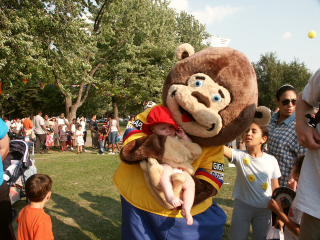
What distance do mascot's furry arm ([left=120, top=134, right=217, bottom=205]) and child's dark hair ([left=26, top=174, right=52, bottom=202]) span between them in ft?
3.76

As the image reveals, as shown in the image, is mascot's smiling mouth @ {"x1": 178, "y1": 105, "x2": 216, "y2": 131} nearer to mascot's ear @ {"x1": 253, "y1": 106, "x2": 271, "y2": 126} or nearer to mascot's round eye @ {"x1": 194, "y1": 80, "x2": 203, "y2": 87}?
mascot's round eye @ {"x1": 194, "y1": 80, "x2": 203, "y2": 87}

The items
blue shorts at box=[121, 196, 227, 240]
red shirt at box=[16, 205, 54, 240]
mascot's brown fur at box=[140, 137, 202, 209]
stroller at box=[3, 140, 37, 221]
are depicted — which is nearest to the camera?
mascot's brown fur at box=[140, 137, 202, 209]

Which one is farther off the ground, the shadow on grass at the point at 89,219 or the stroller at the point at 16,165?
the stroller at the point at 16,165

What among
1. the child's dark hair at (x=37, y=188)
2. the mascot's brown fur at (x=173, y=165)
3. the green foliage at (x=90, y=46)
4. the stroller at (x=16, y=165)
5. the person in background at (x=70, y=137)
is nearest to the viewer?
the mascot's brown fur at (x=173, y=165)

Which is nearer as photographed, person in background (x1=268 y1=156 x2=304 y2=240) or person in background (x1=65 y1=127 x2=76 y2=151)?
person in background (x1=268 y1=156 x2=304 y2=240)

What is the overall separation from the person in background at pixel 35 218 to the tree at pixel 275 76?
109ft

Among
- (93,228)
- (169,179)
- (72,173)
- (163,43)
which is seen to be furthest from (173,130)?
(163,43)

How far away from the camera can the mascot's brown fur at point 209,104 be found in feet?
5.98

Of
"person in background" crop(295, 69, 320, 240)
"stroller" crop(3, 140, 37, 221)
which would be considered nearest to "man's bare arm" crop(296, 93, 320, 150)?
"person in background" crop(295, 69, 320, 240)

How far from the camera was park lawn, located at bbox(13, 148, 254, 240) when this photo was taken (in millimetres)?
3768

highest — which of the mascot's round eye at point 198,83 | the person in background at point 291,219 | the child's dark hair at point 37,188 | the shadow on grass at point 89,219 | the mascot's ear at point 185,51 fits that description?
the mascot's ear at point 185,51

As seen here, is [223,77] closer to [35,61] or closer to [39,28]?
[35,61]

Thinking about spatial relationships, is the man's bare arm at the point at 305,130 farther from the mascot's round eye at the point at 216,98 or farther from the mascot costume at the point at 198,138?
the mascot's round eye at the point at 216,98

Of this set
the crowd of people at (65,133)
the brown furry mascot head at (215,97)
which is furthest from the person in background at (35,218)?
the crowd of people at (65,133)
